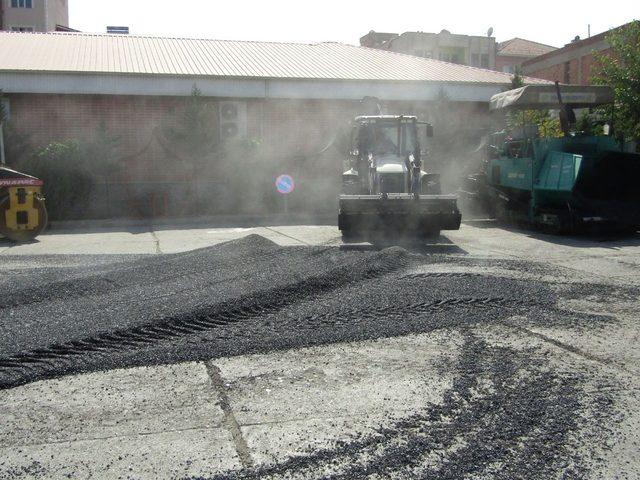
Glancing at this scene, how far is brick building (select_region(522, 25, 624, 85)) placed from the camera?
118 feet

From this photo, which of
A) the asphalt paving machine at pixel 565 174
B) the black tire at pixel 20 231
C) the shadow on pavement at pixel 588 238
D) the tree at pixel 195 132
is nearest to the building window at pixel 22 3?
the tree at pixel 195 132

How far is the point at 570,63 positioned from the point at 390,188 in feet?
103

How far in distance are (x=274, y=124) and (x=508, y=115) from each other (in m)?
7.64

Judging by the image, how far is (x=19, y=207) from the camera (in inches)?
518

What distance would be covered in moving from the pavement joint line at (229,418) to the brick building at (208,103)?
14.1 m

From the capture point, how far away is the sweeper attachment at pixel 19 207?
1308 centimetres

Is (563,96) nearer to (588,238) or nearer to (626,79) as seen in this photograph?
(626,79)

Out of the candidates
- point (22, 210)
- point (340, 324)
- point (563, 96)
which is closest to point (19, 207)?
point (22, 210)

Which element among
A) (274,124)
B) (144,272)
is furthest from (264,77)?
(144,272)

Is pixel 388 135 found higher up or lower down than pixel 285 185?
higher up

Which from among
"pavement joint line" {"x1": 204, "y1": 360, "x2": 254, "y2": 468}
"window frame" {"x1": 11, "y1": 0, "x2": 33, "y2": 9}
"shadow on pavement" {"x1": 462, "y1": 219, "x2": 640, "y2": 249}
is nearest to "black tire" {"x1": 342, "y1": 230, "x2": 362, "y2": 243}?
"shadow on pavement" {"x1": 462, "y1": 219, "x2": 640, "y2": 249}

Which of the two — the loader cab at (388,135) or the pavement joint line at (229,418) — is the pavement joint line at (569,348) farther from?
the loader cab at (388,135)

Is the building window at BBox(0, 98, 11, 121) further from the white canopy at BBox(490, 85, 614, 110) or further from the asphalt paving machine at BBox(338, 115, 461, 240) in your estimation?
the white canopy at BBox(490, 85, 614, 110)

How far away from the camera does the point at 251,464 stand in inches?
128
